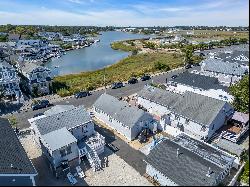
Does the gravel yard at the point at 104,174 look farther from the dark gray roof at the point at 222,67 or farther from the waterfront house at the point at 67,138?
the dark gray roof at the point at 222,67

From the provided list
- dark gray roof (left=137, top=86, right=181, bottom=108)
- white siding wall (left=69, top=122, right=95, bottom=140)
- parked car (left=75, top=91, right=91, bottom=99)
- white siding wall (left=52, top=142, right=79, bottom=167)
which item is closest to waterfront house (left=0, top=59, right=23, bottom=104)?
parked car (left=75, top=91, right=91, bottom=99)

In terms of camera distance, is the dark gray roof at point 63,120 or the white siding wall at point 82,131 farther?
the white siding wall at point 82,131

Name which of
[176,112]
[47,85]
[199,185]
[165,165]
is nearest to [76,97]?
[47,85]

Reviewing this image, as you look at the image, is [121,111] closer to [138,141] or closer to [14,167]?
[138,141]

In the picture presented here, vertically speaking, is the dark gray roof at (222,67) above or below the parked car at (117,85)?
above

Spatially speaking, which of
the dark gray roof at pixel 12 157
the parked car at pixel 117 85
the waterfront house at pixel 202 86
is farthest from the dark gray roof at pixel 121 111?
the waterfront house at pixel 202 86

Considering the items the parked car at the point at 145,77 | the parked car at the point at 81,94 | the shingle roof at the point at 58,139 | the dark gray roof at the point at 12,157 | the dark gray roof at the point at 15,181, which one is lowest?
the parked car at the point at 81,94

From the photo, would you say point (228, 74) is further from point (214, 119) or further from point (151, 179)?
point (151, 179)

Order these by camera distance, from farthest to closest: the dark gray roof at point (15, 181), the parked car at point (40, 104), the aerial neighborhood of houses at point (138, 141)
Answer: the parked car at point (40, 104) → the aerial neighborhood of houses at point (138, 141) → the dark gray roof at point (15, 181)

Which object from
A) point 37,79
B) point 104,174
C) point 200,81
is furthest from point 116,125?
point 37,79
